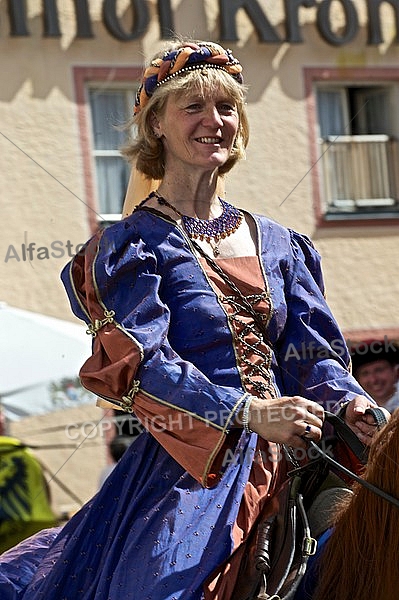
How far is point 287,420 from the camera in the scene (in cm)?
271

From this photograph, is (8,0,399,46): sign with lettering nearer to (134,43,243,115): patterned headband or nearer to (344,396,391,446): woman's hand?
(134,43,243,115): patterned headband

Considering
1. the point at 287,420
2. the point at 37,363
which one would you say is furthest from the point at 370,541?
the point at 37,363

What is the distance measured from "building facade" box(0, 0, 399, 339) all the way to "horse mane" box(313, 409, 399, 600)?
459cm

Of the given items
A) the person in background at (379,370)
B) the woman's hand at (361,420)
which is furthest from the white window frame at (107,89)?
the woman's hand at (361,420)

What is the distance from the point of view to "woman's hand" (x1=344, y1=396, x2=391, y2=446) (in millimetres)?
2908

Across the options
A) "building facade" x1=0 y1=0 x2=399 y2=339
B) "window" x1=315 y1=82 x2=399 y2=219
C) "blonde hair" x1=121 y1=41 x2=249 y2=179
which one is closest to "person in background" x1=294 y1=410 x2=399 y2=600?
"blonde hair" x1=121 y1=41 x2=249 y2=179

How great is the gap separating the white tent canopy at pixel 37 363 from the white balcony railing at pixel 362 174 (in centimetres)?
271

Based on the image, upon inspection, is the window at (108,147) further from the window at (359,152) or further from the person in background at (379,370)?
the person in background at (379,370)

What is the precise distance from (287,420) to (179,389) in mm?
241

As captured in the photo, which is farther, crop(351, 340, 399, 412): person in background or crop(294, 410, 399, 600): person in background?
crop(351, 340, 399, 412): person in background

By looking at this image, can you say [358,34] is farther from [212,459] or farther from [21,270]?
[212,459]

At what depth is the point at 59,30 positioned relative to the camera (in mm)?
8695

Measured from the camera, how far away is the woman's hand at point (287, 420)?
106 inches

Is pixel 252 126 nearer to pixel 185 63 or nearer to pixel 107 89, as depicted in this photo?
pixel 107 89
